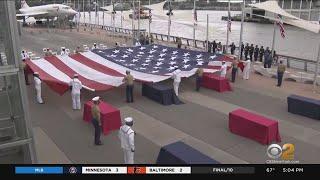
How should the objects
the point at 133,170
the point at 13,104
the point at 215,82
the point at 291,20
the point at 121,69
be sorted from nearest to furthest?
the point at 133,170
the point at 13,104
the point at 215,82
the point at 121,69
the point at 291,20

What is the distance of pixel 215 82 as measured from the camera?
15617 millimetres

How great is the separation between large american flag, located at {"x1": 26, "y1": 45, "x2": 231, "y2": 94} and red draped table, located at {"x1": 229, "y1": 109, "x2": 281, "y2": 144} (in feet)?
15.3

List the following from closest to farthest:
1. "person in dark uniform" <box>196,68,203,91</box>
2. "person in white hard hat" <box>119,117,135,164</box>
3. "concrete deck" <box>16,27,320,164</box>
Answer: "person in white hard hat" <box>119,117,135,164</box> < "concrete deck" <box>16,27,320,164</box> < "person in dark uniform" <box>196,68,203,91</box>

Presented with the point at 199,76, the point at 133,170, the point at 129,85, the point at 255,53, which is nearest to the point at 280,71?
the point at 199,76

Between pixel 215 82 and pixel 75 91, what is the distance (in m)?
6.22

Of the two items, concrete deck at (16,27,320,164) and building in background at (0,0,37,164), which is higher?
building in background at (0,0,37,164)

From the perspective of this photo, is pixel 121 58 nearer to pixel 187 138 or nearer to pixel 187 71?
pixel 187 71

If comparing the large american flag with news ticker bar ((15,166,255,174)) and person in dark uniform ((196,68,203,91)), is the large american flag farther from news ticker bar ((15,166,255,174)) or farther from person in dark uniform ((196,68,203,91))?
news ticker bar ((15,166,255,174))

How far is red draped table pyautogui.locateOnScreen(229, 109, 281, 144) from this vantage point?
9898 mm

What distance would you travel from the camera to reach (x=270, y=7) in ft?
66.8

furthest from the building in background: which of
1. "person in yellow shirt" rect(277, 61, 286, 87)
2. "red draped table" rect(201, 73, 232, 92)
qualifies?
"person in yellow shirt" rect(277, 61, 286, 87)

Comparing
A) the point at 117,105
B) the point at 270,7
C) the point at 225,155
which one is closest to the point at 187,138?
the point at 225,155

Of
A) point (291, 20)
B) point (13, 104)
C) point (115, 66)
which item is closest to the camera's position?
point (13, 104)

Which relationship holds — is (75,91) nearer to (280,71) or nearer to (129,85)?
(129,85)
